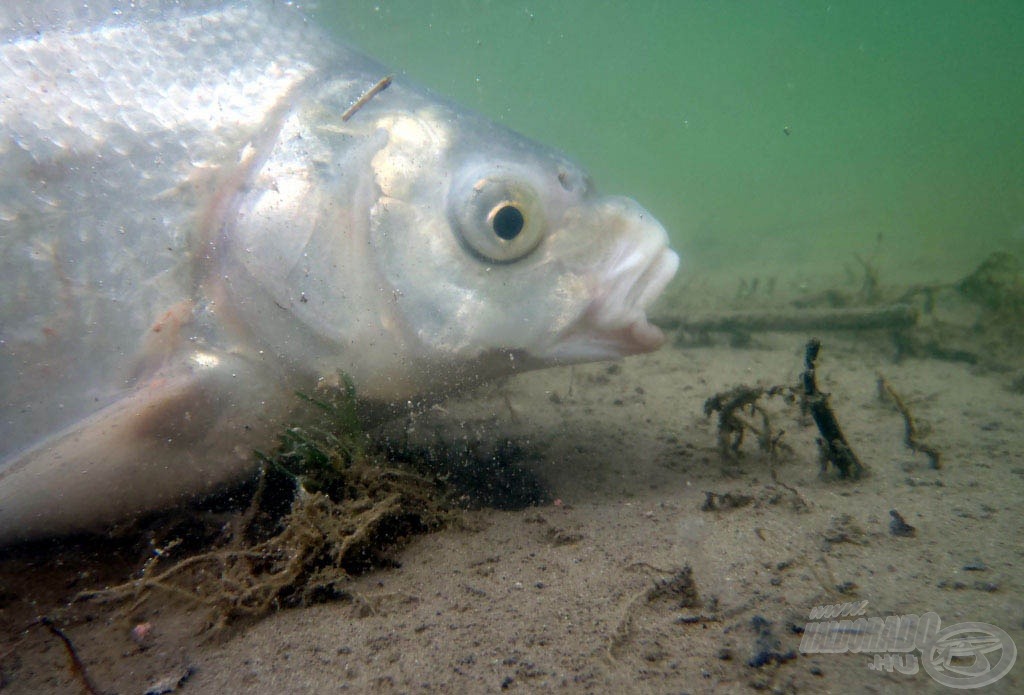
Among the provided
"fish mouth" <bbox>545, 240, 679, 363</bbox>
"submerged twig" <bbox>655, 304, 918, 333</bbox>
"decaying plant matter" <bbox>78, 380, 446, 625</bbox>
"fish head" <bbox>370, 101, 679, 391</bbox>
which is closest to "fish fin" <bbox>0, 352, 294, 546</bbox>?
"decaying plant matter" <bbox>78, 380, 446, 625</bbox>

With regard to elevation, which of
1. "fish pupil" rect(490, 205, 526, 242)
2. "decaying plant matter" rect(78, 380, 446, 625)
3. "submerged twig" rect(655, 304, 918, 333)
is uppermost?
"submerged twig" rect(655, 304, 918, 333)

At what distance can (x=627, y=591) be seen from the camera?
1.74 metres

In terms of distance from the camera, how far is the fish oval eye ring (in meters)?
2.39

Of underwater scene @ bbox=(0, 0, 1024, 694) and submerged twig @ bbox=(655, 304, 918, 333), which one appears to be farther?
submerged twig @ bbox=(655, 304, 918, 333)

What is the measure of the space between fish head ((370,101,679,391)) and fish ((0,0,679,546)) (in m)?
0.01

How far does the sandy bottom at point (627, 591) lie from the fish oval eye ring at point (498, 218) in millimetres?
1315

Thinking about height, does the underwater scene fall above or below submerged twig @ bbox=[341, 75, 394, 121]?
below

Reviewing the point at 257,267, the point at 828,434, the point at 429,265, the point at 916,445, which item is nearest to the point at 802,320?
the point at 916,445

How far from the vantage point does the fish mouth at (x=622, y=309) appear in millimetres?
2428

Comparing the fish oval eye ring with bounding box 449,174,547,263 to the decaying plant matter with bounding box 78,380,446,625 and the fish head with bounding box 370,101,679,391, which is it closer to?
the fish head with bounding box 370,101,679,391

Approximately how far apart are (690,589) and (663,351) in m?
4.20

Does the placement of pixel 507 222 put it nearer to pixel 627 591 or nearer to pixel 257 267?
pixel 257 267

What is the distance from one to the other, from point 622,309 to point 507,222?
694 millimetres

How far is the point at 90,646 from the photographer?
6.20 ft
